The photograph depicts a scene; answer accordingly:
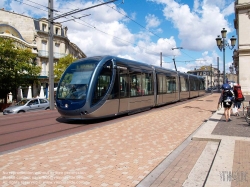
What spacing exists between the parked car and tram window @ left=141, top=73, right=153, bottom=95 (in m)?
9.02

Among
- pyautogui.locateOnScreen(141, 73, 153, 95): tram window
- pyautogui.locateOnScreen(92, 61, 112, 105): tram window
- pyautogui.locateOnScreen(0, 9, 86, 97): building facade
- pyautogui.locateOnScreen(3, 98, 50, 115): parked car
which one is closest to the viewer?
pyautogui.locateOnScreen(92, 61, 112, 105): tram window

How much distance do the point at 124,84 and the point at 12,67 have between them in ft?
52.4

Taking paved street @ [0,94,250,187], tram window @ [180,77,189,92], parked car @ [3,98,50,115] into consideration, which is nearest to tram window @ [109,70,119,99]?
paved street @ [0,94,250,187]

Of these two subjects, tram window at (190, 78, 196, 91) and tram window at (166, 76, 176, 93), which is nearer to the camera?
tram window at (166, 76, 176, 93)

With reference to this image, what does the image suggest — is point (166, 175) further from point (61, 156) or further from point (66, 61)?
point (66, 61)

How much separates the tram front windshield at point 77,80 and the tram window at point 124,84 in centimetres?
170

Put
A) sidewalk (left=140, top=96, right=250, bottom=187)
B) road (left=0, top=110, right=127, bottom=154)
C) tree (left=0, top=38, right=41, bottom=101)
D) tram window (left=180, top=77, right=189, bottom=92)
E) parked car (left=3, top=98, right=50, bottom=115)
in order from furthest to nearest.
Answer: tram window (left=180, top=77, right=189, bottom=92) → tree (left=0, top=38, right=41, bottom=101) → parked car (left=3, top=98, right=50, bottom=115) → road (left=0, top=110, right=127, bottom=154) → sidewalk (left=140, top=96, right=250, bottom=187)

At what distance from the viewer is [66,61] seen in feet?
116

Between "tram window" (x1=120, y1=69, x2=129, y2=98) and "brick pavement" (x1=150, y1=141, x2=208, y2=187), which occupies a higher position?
"tram window" (x1=120, y1=69, x2=129, y2=98)

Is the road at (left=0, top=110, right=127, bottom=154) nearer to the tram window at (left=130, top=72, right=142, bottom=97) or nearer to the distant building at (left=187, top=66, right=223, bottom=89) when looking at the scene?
the tram window at (left=130, top=72, right=142, bottom=97)

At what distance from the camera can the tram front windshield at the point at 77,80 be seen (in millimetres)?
9227

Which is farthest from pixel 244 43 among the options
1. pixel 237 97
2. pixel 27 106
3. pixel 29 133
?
pixel 29 133

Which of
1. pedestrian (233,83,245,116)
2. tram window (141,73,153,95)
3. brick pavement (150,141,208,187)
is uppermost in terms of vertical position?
tram window (141,73,153,95)

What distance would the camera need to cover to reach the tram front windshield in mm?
9227
